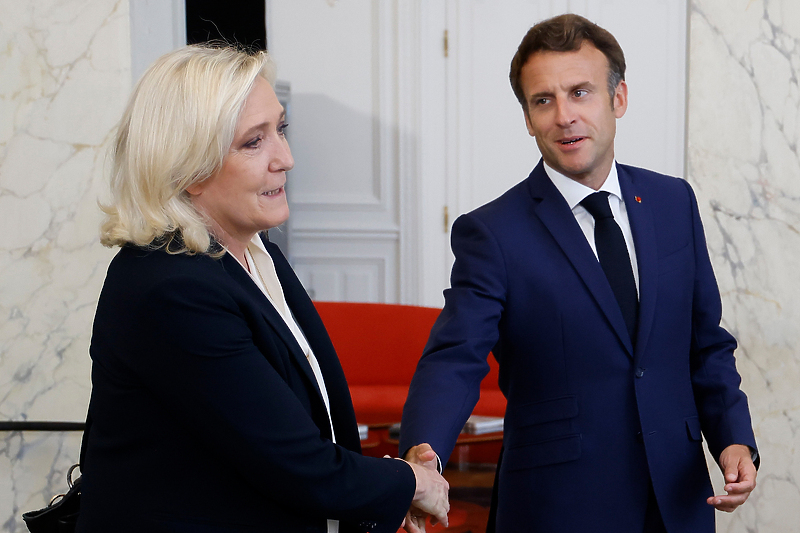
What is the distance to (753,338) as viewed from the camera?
3.46 meters

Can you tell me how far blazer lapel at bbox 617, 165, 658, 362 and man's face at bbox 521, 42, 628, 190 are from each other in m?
0.07

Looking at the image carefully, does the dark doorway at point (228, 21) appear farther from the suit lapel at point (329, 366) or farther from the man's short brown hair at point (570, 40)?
the suit lapel at point (329, 366)

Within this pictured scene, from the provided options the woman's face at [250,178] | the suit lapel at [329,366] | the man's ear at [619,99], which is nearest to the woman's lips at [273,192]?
the woman's face at [250,178]

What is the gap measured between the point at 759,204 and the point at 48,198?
2.83m

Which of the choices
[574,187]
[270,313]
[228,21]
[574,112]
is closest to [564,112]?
[574,112]

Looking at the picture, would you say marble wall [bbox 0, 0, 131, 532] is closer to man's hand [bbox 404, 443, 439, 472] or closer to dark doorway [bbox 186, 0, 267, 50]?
dark doorway [bbox 186, 0, 267, 50]

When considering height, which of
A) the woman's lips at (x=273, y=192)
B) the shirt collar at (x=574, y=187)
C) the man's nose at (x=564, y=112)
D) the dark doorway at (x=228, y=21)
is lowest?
the woman's lips at (x=273, y=192)

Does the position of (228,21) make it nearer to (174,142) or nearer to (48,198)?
(48,198)

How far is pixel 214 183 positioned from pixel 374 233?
3.29 m

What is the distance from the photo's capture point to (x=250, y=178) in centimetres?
137

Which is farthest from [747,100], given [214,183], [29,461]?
[29,461]

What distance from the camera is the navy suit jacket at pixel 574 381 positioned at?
165 centimetres

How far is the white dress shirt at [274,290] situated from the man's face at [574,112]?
65cm

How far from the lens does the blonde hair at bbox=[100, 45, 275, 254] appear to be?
1299 mm
